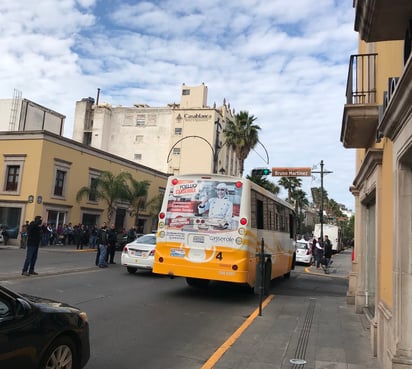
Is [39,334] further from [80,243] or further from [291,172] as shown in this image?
[291,172]

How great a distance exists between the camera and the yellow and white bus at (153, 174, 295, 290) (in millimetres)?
10664

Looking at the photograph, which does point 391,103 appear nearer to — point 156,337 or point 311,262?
point 156,337

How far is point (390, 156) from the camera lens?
20.0 feet

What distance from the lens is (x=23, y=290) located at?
1080cm

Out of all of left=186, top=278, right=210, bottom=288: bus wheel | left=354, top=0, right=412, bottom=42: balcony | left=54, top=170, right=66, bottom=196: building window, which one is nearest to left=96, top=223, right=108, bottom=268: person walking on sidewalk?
left=186, top=278, right=210, bottom=288: bus wheel

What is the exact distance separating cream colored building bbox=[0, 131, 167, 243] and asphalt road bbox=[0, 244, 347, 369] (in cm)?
1290

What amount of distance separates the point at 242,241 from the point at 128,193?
25068 mm

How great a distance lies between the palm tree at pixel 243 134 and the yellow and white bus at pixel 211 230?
27.0m

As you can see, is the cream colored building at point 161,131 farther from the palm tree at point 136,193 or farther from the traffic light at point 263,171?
the traffic light at point 263,171

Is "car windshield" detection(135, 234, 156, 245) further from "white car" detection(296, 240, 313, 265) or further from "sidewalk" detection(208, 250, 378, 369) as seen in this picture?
"white car" detection(296, 240, 313, 265)

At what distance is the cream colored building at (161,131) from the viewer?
60125 mm

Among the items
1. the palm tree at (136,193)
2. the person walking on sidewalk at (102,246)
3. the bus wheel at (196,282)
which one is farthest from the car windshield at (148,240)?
the palm tree at (136,193)

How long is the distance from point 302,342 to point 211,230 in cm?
428

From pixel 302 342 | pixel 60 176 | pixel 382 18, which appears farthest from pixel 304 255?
pixel 382 18
